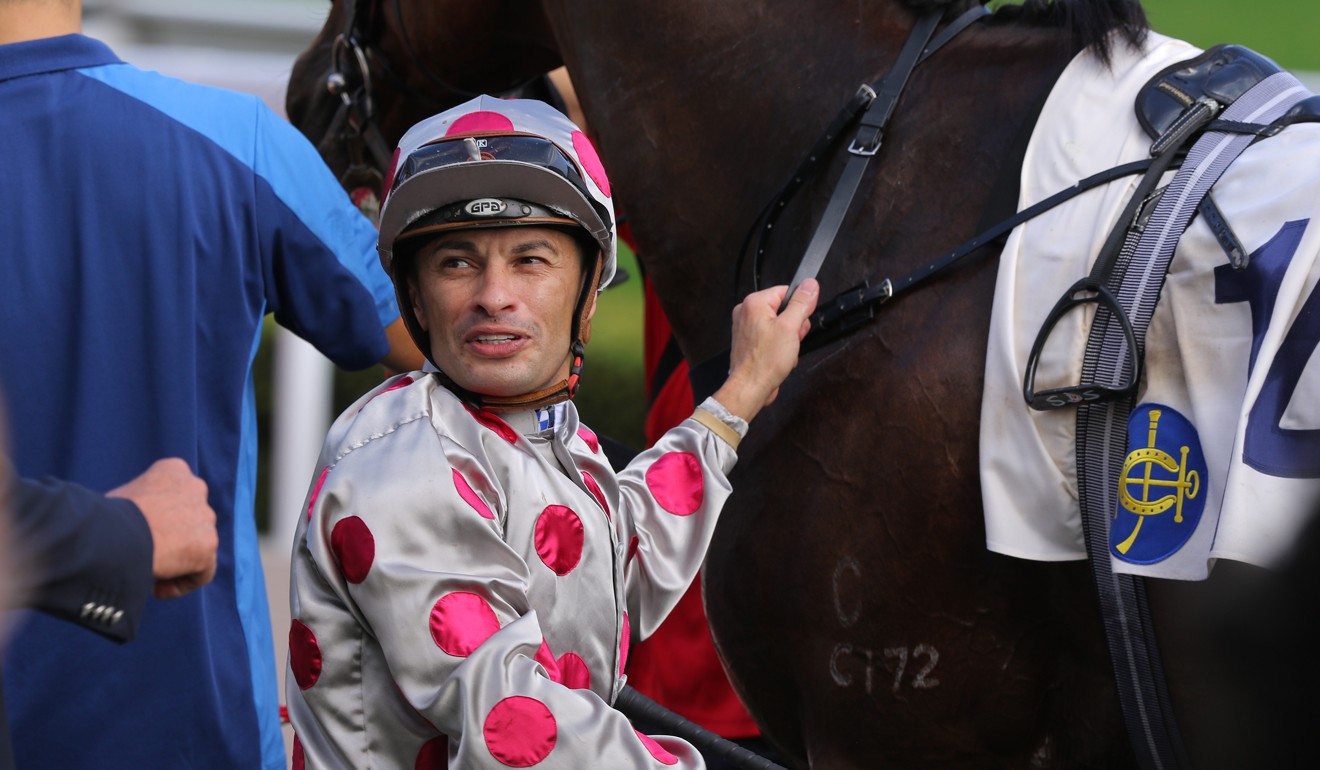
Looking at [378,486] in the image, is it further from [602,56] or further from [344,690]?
[602,56]

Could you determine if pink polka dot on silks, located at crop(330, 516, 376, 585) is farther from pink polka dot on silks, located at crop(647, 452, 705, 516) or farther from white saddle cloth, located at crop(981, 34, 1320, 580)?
white saddle cloth, located at crop(981, 34, 1320, 580)

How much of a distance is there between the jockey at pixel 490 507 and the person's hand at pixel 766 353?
0.02 m

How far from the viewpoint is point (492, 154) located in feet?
5.79

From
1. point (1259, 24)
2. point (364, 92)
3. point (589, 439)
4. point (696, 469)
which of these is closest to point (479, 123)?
point (589, 439)

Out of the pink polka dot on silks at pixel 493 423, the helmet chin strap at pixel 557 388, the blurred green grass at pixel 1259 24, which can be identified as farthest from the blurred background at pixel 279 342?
the blurred green grass at pixel 1259 24

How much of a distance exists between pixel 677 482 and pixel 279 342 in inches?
182

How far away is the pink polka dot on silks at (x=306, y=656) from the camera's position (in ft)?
5.25

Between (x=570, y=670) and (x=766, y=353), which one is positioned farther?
(x=766, y=353)

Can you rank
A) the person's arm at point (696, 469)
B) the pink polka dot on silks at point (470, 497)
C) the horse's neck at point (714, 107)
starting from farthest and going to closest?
1. the horse's neck at point (714, 107)
2. the person's arm at point (696, 469)
3. the pink polka dot on silks at point (470, 497)

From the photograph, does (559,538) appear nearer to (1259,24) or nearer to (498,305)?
(498,305)

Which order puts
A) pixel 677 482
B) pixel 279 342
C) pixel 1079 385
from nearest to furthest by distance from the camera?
pixel 1079 385, pixel 677 482, pixel 279 342

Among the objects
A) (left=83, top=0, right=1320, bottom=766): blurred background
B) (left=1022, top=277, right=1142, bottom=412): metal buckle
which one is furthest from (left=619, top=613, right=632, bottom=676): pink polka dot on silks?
(left=83, top=0, right=1320, bottom=766): blurred background

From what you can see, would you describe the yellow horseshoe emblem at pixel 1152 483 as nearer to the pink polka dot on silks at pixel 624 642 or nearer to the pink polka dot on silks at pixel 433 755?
the pink polka dot on silks at pixel 624 642

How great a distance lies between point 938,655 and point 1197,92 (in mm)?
887
